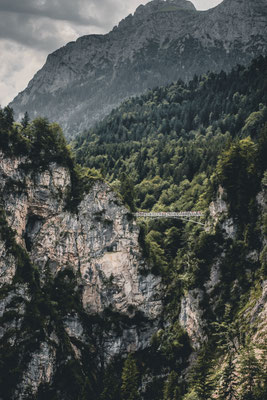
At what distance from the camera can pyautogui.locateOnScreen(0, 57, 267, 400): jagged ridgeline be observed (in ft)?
220

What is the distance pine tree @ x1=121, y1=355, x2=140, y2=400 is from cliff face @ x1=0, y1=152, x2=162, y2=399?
1041cm

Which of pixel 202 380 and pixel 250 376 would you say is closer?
pixel 250 376

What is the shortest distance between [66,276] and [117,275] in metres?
9.82

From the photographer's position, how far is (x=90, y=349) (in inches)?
3196

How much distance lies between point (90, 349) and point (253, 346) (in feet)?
130

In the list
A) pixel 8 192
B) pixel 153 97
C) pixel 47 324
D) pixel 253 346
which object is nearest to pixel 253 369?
pixel 253 346

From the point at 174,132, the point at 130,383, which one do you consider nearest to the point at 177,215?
the point at 130,383

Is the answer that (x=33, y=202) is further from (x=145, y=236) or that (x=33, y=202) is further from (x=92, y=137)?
(x=92, y=137)

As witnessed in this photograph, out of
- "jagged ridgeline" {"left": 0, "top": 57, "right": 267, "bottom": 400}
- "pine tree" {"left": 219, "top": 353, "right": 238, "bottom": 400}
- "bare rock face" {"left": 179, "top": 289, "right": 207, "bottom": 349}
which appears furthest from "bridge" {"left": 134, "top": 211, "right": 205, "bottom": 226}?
"pine tree" {"left": 219, "top": 353, "right": 238, "bottom": 400}

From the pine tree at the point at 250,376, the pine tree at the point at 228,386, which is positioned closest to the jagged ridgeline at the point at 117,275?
→ the pine tree at the point at 228,386

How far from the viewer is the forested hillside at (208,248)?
178ft

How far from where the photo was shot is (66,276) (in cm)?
8250

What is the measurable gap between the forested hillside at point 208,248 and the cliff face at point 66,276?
169 inches

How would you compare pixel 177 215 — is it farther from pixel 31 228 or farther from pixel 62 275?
pixel 31 228
